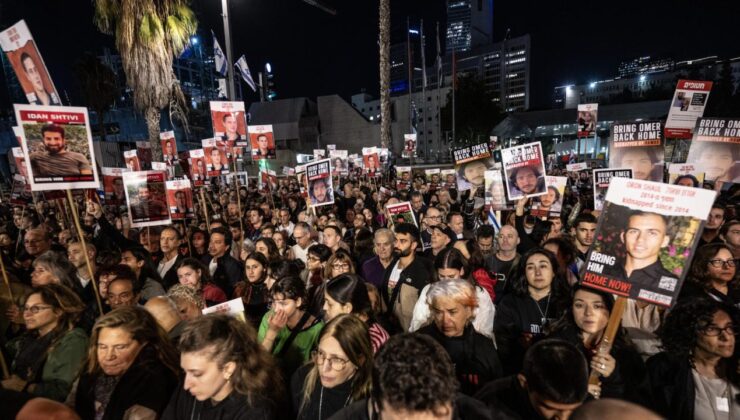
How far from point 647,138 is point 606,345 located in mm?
6421

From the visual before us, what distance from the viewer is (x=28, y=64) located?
4398mm

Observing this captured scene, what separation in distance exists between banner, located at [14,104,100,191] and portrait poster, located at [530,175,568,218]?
7054 millimetres

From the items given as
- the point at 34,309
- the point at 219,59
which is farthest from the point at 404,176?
the point at 34,309

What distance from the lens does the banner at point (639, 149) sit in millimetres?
7105

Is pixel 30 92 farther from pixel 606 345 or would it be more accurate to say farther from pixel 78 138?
pixel 606 345

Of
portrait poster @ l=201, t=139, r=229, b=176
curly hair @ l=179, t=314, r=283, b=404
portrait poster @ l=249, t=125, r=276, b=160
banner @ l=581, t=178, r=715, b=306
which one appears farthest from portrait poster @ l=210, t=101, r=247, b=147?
banner @ l=581, t=178, r=715, b=306

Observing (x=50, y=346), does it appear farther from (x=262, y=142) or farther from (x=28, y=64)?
(x=262, y=142)

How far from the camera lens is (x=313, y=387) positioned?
2395 millimetres

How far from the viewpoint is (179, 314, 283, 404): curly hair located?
2.19 metres

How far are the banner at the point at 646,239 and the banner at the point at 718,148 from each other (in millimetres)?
5942

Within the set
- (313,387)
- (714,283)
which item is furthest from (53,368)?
(714,283)

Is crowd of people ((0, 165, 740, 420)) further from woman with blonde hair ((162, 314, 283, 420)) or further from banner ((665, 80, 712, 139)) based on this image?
banner ((665, 80, 712, 139))

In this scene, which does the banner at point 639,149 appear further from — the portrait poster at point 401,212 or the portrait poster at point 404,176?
the portrait poster at point 404,176

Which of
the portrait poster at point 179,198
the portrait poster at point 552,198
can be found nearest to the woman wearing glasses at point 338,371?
the portrait poster at point 552,198
